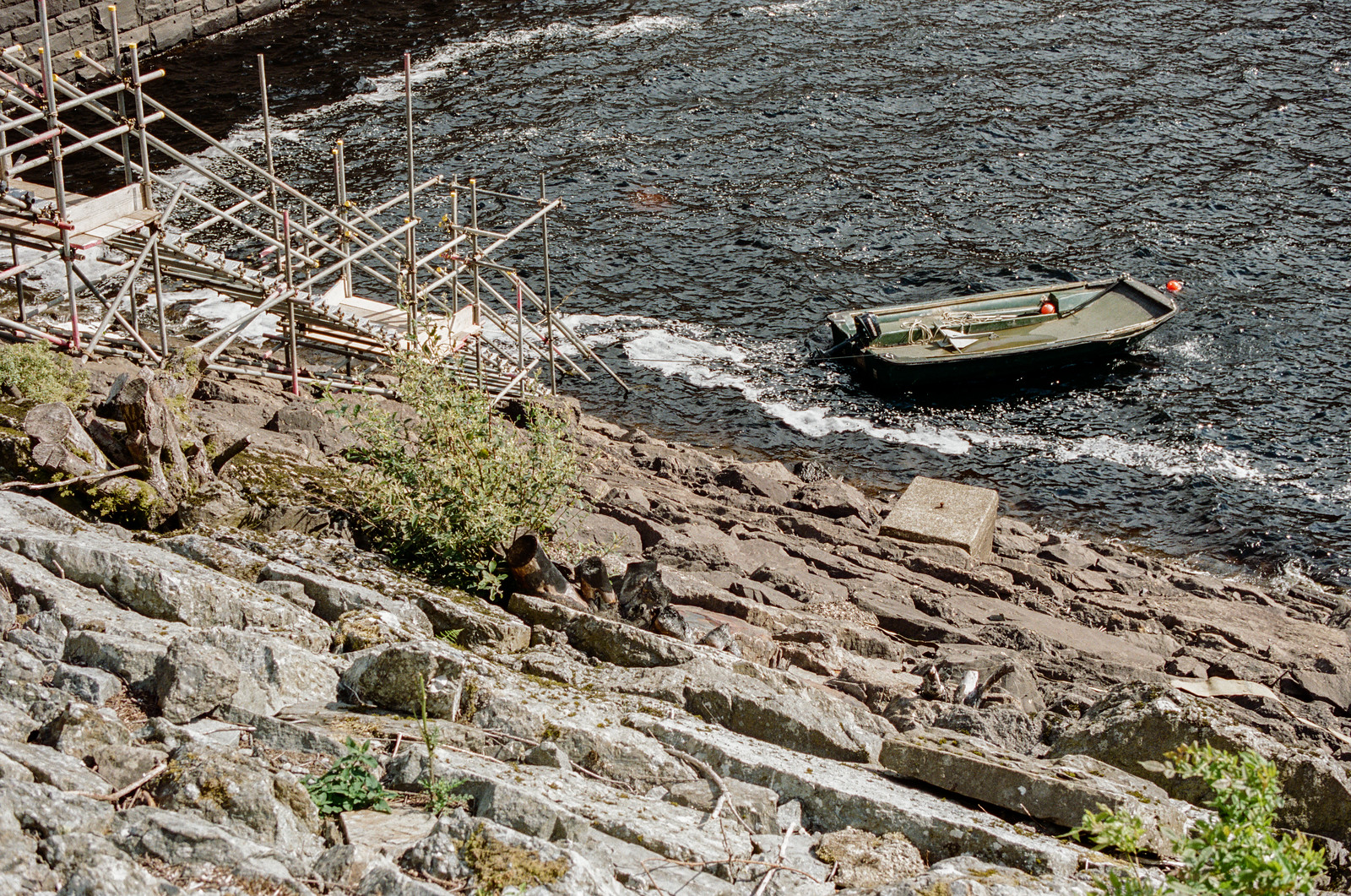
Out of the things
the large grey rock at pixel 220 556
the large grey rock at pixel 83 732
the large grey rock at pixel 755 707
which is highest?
the large grey rock at pixel 83 732

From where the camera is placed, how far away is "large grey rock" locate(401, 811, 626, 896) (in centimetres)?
424

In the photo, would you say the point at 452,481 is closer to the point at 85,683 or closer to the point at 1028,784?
the point at 85,683

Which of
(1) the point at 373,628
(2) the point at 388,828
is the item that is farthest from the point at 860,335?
(2) the point at 388,828

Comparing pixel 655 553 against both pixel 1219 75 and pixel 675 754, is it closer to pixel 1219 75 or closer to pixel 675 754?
pixel 675 754

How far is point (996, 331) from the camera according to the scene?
22047 mm

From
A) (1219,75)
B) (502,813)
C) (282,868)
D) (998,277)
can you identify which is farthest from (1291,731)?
(1219,75)

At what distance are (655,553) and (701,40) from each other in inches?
1026

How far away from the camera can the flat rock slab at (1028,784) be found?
569cm

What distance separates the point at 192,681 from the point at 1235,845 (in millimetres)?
4133

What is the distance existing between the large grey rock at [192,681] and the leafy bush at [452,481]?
264 cm

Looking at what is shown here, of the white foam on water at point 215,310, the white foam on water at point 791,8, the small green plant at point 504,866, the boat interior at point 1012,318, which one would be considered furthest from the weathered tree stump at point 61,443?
the white foam on water at point 791,8

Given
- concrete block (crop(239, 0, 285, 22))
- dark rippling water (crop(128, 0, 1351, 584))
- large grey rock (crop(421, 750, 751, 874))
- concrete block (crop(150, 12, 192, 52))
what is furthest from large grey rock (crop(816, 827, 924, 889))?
concrete block (crop(239, 0, 285, 22))

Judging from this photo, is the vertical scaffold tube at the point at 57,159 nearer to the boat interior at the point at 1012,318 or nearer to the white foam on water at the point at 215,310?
the white foam on water at the point at 215,310

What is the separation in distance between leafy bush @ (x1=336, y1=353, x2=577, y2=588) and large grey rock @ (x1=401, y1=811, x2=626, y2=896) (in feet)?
11.6
